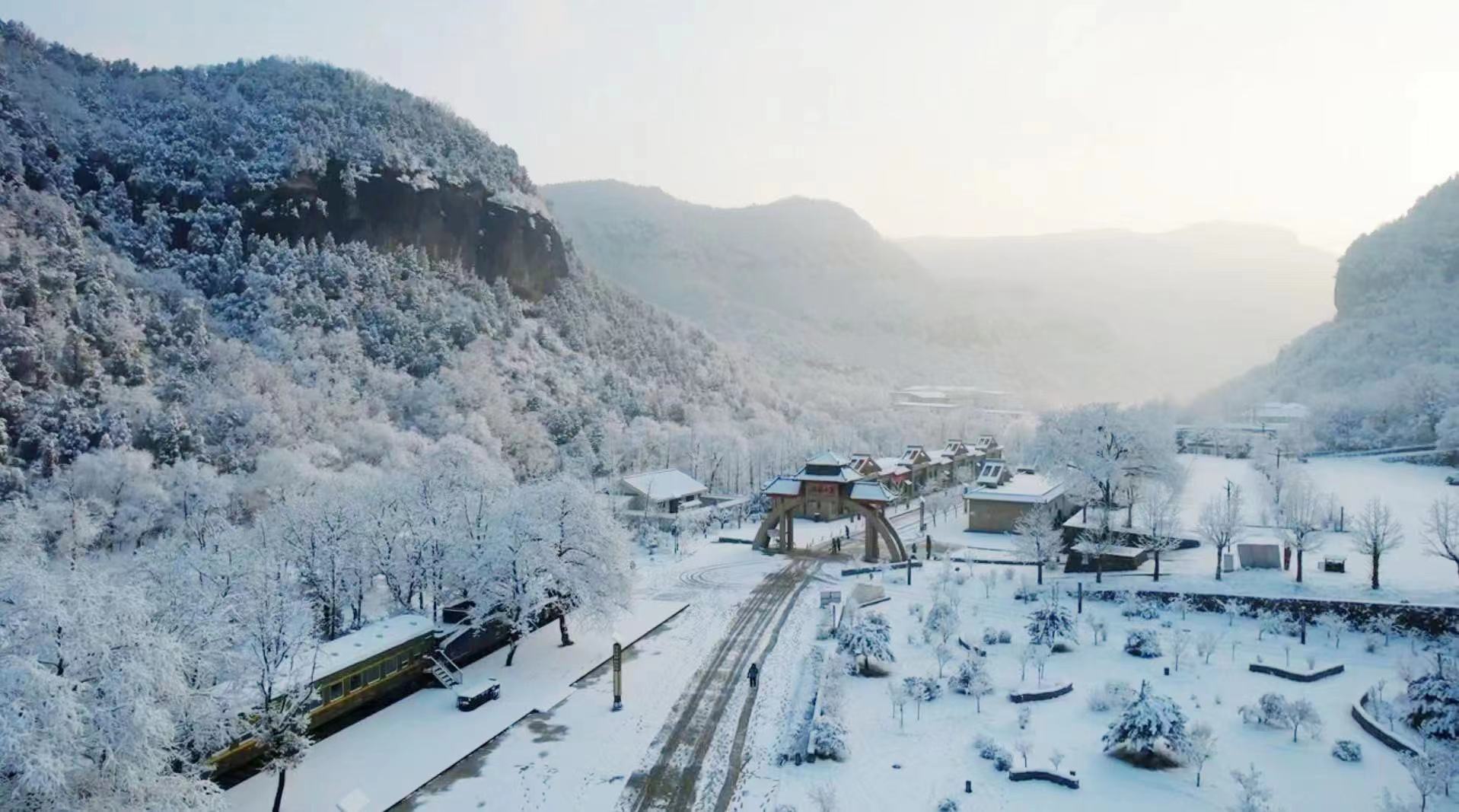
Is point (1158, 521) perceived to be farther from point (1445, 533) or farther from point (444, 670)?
point (444, 670)

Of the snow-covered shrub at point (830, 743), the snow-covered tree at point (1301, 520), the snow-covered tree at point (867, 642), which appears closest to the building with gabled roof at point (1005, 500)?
the snow-covered tree at point (1301, 520)

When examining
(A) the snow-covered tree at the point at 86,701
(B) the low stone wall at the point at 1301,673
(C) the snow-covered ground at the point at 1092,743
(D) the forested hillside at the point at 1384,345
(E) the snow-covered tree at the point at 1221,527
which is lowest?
(C) the snow-covered ground at the point at 1092,743

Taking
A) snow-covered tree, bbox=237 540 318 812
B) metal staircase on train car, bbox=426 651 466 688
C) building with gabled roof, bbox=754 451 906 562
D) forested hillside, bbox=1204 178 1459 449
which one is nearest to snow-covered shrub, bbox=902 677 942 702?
metal staircase on train car, bbox=426 651 466 688

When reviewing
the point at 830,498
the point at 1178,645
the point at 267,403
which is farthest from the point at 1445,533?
the point at 267,403

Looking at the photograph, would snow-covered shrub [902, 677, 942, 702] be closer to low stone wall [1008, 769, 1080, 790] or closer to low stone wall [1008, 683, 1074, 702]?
low stone wall [1008, 683, 1074, 702]

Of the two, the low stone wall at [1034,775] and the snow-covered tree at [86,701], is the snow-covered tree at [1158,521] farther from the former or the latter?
the snow-covered tree at [86,701]

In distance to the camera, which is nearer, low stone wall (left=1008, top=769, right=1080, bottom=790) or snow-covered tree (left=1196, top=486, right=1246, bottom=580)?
low stone wall (left=1008, top=769, right=1080, bottom=790)
